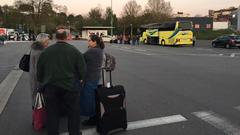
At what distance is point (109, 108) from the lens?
670cm

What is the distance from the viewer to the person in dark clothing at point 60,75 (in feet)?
19.0

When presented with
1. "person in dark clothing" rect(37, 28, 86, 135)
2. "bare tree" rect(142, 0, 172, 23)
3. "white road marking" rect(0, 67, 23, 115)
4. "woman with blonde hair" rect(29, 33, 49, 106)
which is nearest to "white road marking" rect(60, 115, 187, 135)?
"person in dark clothing" rect(37, 28, 86, 135)

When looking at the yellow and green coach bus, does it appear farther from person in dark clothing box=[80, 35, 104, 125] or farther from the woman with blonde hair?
the woman with blonde hair

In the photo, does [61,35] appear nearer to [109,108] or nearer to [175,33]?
[109,108]

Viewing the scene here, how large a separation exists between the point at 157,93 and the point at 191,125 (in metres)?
3.73

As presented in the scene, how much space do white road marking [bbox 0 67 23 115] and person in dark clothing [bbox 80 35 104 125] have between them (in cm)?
242

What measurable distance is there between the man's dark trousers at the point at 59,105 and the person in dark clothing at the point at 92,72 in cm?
104

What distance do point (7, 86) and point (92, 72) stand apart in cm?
641

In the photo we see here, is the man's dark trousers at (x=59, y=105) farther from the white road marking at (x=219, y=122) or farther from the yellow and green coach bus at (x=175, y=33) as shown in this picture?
the yellow and green coach bus at (x=175, y=33)

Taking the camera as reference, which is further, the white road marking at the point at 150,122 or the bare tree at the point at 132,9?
the bare tree at the point at 132,9

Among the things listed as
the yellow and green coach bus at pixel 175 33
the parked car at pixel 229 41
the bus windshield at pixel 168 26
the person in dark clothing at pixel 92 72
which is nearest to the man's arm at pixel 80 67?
the person in dark clothing at pixel 92 72

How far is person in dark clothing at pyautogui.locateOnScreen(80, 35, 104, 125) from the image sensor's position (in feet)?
23.2

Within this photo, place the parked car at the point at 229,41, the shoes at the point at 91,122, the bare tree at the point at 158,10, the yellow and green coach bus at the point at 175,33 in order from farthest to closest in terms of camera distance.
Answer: the bare tree at the point at 158,10, the yellow and green coach bus at the point at 175,33, the parked car at the point at 229,41, the shoes at the point at 91,122

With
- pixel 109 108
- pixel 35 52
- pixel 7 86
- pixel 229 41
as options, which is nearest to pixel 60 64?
pixel 109 108
